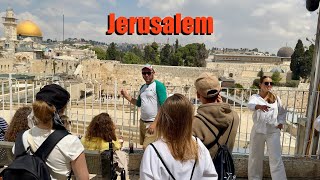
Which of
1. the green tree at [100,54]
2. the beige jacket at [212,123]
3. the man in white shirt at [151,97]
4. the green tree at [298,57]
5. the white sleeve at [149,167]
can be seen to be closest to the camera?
the white sleeve at [149,167]

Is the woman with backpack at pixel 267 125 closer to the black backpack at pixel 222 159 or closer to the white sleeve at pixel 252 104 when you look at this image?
the white sleeve at pixel 252 104

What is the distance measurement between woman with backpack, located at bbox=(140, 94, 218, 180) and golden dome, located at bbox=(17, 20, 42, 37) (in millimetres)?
69514

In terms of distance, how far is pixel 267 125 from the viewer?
341 cm

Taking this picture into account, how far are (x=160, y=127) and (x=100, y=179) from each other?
1.26 metres

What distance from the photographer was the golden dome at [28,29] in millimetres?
64275

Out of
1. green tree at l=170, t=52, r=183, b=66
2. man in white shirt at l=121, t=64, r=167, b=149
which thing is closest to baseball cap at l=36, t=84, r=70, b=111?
man in white shirt at l=121, t=64, r=167, b=149

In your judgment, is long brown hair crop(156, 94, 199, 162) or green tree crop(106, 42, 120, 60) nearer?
long brown hair crop(156, 94, 199, 162)

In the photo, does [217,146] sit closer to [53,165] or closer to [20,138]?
[53,165]

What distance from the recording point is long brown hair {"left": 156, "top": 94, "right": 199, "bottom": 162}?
1649 mm

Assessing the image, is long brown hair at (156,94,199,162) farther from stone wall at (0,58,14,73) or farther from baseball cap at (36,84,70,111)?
stone wall at (0,58,14,73)

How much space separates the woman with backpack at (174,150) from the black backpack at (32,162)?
560 mm

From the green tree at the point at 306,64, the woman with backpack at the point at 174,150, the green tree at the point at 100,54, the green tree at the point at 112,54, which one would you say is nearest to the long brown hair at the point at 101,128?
the woman with backpack at the point at 174,150

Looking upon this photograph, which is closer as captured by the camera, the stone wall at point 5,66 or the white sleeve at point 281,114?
the white sleeve at point 281,114

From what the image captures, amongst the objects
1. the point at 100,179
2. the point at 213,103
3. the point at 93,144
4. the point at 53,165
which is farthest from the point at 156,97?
the point at 53,165
